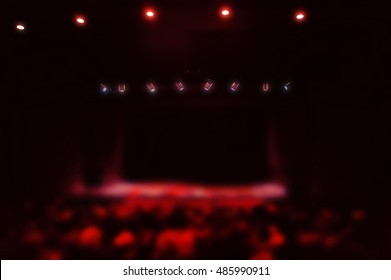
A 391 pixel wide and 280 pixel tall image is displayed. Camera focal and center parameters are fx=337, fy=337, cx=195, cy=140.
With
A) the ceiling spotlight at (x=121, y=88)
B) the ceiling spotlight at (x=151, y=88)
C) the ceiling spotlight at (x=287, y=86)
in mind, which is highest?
the ceiling spotlight at (x=151, y=88)

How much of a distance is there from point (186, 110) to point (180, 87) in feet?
3.23

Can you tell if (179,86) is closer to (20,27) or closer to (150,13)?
(150,13)

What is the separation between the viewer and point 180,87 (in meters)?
5.01

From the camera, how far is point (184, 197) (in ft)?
15.7

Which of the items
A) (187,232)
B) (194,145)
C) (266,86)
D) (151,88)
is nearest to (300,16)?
(266,86)

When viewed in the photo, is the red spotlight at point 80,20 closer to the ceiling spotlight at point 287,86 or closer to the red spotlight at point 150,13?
the red spotlight at point 150,13

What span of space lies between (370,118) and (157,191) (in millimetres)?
3071

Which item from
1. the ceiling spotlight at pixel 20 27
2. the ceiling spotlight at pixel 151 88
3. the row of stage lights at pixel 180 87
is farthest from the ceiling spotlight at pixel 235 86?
the ceiling spotlight at pixel 20 27

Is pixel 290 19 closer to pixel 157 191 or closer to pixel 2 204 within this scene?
pixel 157 191

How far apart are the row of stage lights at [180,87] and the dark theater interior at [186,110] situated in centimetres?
4

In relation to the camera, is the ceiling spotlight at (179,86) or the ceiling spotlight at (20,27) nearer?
the ceiling spotlight at (20,27)

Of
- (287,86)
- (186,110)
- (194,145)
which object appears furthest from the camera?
(194,145)

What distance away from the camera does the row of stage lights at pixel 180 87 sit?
474cm

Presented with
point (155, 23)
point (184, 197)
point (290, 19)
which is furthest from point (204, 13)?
point (184, 197)
